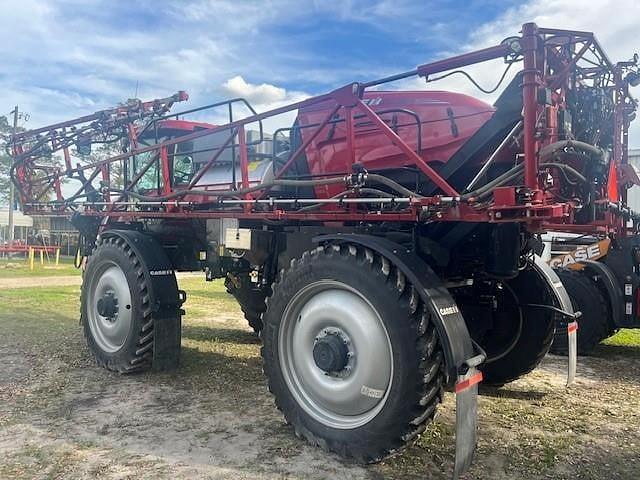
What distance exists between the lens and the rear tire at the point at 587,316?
742 cm

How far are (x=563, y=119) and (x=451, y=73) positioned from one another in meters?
0.83

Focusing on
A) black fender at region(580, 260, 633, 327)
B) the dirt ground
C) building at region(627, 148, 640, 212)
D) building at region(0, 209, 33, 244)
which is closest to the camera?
the dirt ground

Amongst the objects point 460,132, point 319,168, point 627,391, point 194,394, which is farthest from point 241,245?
point 627,391

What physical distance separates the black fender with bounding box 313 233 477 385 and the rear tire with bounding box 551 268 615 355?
424cm

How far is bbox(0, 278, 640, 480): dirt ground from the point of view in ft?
12.4

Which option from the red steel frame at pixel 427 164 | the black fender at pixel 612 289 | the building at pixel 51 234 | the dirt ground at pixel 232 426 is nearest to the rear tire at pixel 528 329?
the dirt ground at pixel 232 426

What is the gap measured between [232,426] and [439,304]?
2.03 metres

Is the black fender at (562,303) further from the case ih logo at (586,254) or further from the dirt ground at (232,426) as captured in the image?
the case ih logo at (586,254)

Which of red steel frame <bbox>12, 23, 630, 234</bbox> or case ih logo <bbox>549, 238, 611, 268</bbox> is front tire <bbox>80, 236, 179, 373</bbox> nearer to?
red steel frame <bbox>12, 23, 630, 234</bbox>

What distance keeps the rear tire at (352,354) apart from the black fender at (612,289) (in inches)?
185

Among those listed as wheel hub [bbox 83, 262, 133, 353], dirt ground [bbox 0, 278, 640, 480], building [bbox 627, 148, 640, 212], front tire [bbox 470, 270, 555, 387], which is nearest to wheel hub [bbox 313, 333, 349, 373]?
dirt ground [bbox 0, 278, 640, 480]

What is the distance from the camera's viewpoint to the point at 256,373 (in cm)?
620

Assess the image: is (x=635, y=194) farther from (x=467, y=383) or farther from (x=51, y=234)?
(x=51, y=234)

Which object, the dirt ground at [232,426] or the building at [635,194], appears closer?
the dirt ground at [232,426]
